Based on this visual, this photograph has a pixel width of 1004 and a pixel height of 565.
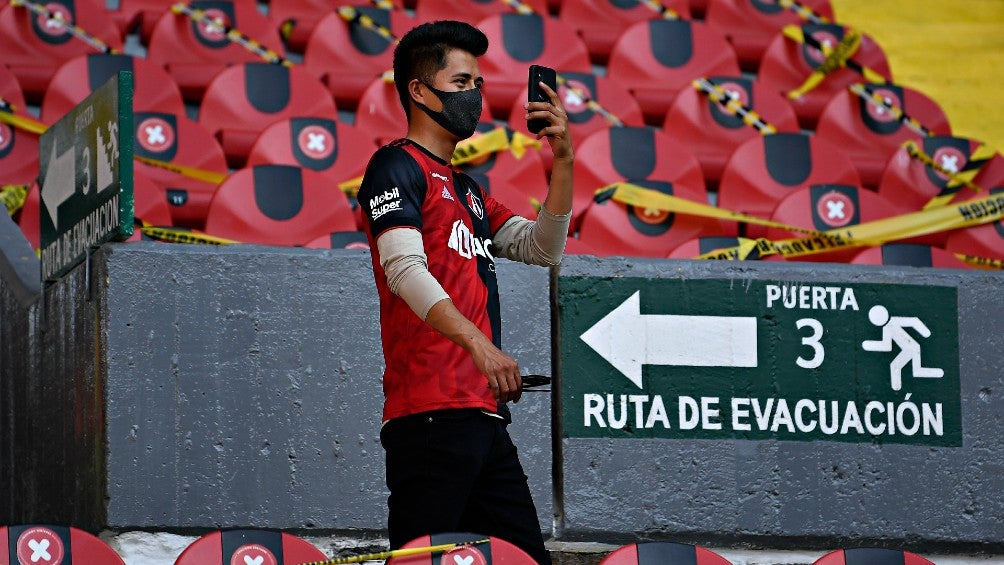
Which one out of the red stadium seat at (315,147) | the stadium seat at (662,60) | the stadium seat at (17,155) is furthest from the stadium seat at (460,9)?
the stadium seat at (17,155)

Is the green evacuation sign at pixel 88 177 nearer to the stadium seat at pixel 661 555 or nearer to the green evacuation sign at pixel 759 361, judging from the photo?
the green evacuation sign at pixel 759 361

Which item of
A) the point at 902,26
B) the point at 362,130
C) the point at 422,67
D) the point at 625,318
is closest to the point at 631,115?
the point at 362,130

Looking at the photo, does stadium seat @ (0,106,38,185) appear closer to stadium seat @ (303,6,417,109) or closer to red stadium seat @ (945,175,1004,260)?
stadium seat @ (303,6,417,109)

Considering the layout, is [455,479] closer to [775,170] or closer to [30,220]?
[30,220]

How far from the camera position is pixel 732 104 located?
7.59 m

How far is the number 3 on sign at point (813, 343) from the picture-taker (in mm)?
4715

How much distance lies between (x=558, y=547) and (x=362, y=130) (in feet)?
9.44

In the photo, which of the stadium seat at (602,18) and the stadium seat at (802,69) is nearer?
the stadium seat at (802,69)

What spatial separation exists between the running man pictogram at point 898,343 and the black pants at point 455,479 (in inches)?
76.0

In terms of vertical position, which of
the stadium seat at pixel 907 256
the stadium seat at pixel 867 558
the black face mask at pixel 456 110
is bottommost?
the stadium seat at pixel 867 558

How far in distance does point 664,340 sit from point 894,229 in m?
2.22

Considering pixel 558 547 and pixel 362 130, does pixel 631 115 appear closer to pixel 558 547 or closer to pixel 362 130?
pixel 362 130

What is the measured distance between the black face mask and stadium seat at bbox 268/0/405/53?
4.72m

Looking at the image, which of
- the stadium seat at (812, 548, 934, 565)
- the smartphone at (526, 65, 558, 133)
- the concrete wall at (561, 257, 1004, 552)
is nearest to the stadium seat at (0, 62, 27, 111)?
the concrete wall at (561, 257, 1004, 552)
